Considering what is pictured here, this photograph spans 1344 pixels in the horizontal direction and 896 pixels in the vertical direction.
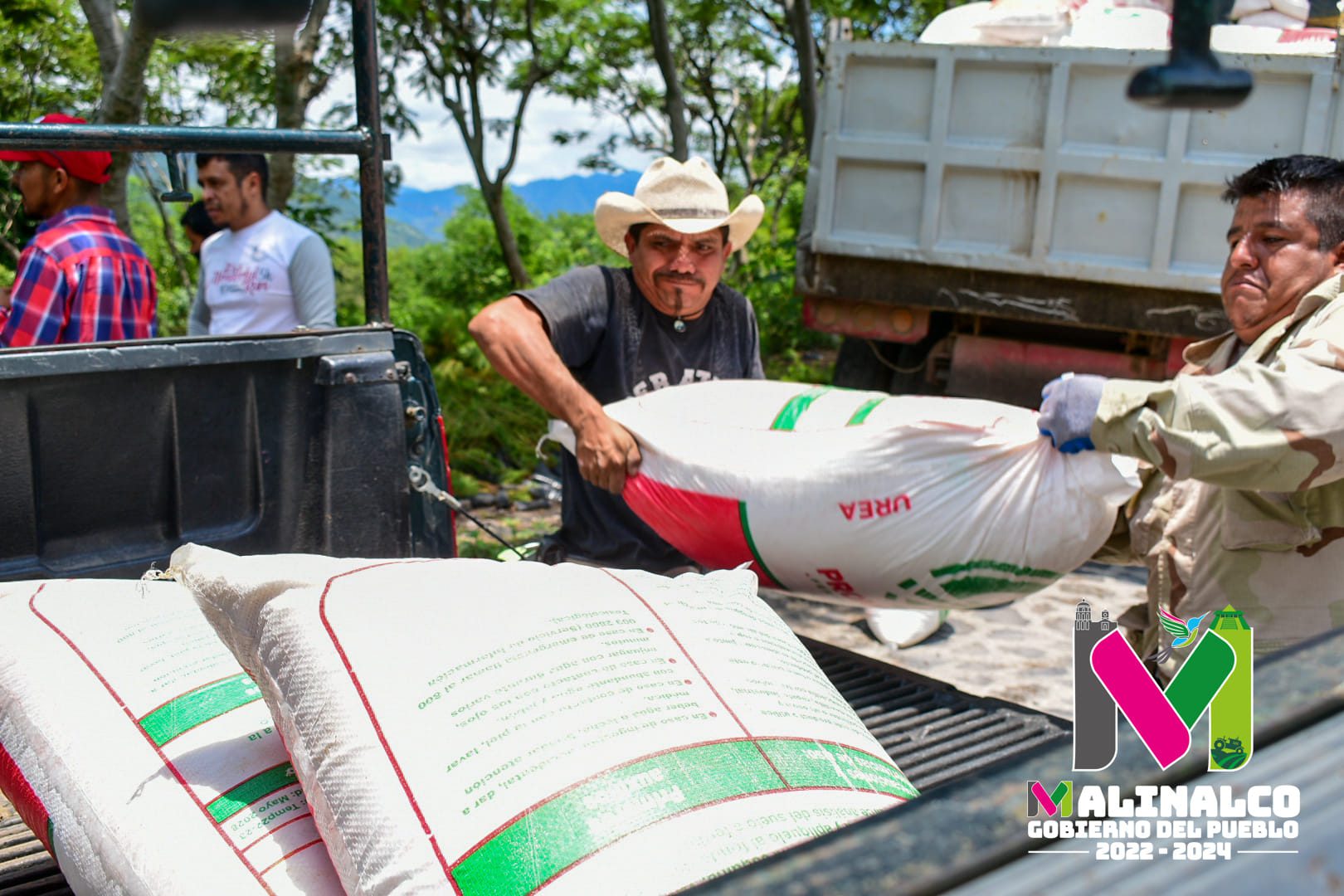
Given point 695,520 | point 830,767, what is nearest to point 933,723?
point 695,520

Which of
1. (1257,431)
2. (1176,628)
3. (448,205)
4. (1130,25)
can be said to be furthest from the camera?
(448,205)

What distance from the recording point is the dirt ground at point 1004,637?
3447 millimetres

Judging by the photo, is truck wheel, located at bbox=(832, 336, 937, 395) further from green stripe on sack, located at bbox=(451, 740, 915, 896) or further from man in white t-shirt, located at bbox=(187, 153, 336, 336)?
green stripe on sack, located at bbox=(451, 740, 915, 896)

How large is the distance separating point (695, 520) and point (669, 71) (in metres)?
4.77

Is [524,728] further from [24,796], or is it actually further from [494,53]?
[494,53]

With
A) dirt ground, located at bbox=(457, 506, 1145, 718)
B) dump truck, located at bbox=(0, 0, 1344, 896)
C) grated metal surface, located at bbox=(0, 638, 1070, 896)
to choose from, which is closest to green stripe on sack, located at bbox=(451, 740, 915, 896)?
dump truck, located at bbox=(0, 0, 1344, 896)

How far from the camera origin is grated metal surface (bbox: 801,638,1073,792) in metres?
1.92

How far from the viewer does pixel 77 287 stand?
2.81 metres

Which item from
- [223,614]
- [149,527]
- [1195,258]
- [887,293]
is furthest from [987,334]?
[223,614]

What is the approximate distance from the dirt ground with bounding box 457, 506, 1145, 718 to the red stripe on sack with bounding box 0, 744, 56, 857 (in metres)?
2.11

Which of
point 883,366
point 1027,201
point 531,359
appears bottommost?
point 883,366

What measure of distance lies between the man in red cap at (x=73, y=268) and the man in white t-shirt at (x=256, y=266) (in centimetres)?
46

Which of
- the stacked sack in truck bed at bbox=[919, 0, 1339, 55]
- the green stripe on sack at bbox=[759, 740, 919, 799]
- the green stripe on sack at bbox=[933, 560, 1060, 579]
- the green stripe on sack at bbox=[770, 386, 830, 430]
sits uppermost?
the stacked sack in truck bed at bbox=[919, 0, 1339, 55]

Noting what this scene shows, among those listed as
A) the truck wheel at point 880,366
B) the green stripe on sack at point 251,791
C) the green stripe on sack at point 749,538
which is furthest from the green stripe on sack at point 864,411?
the truck wheel at point 880,366
